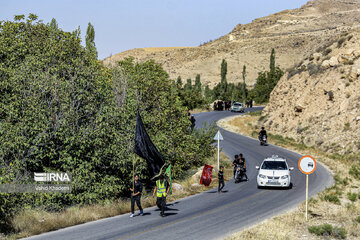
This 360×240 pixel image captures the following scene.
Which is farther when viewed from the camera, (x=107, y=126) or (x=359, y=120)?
(x=359, y=120)

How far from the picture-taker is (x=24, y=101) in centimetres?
1816

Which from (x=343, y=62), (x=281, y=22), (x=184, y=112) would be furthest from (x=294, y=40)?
(x=184, y=112)

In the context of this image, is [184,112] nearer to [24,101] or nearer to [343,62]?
[24,101]

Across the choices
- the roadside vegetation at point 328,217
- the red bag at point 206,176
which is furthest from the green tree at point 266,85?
the red bag at point 206,176

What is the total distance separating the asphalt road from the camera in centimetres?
1330

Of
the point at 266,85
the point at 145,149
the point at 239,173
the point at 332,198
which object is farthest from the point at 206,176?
the point at 266,85

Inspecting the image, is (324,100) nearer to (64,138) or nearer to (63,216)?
(64,138)

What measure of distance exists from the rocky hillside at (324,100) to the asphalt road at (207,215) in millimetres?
12315

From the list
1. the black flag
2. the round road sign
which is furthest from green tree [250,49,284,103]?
the round road sign

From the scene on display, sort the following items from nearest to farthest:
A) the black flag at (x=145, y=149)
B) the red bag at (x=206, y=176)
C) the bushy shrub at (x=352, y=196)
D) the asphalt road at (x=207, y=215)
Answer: the asphalt road at (x=207, y=215) < the black flag at (x=145, y=149) < the bushy shrub at (x=352, y=196) < the red bag at (x=206, y=176)

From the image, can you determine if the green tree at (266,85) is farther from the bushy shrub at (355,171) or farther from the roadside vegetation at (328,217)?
the bushy shrub at (355,171)

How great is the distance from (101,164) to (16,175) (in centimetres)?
457

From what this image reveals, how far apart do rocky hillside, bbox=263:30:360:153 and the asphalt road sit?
485 inches

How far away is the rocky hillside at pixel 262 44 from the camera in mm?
132875
